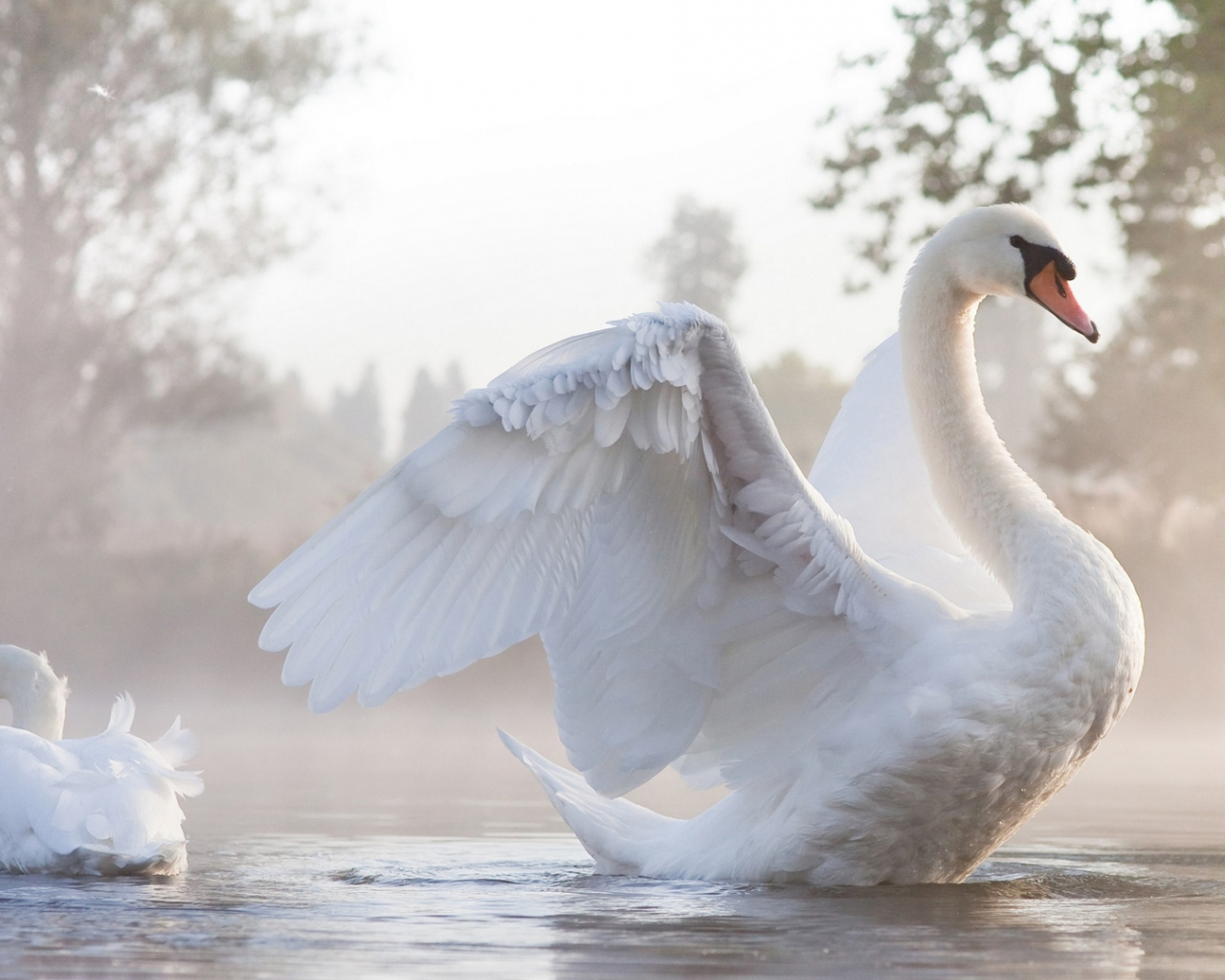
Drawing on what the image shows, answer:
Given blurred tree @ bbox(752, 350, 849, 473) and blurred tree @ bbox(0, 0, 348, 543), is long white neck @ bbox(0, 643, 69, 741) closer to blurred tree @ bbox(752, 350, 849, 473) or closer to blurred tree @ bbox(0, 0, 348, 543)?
blurred tree @ bbox(0, 0, 348, 543)

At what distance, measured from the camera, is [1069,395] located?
102ft

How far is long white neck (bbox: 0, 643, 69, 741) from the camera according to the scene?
729 cm

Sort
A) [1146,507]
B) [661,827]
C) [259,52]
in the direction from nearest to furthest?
1. [661,827]
2. [259,52]
3. [1146,507]

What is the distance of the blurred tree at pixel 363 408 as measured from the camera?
8769 cm

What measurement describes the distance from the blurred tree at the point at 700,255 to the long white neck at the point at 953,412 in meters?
59.1

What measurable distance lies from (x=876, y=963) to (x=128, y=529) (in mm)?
28456

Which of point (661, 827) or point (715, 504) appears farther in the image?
point (661, 827)

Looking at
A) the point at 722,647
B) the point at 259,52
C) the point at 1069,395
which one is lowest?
the point at 722,647

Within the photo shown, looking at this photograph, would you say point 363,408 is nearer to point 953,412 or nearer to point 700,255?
point 700,255

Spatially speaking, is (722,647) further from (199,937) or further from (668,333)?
(199,937)

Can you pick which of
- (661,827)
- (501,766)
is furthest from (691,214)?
(661,827)

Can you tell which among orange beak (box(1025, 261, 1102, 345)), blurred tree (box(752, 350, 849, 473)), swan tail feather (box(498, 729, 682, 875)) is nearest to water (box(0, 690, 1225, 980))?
swan tail feather (box(498, 729, 682, 875))

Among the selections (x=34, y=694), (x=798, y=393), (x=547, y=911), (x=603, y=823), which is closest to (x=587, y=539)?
(x=547, y=911)

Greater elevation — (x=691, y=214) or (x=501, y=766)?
(x=691, y=214)
